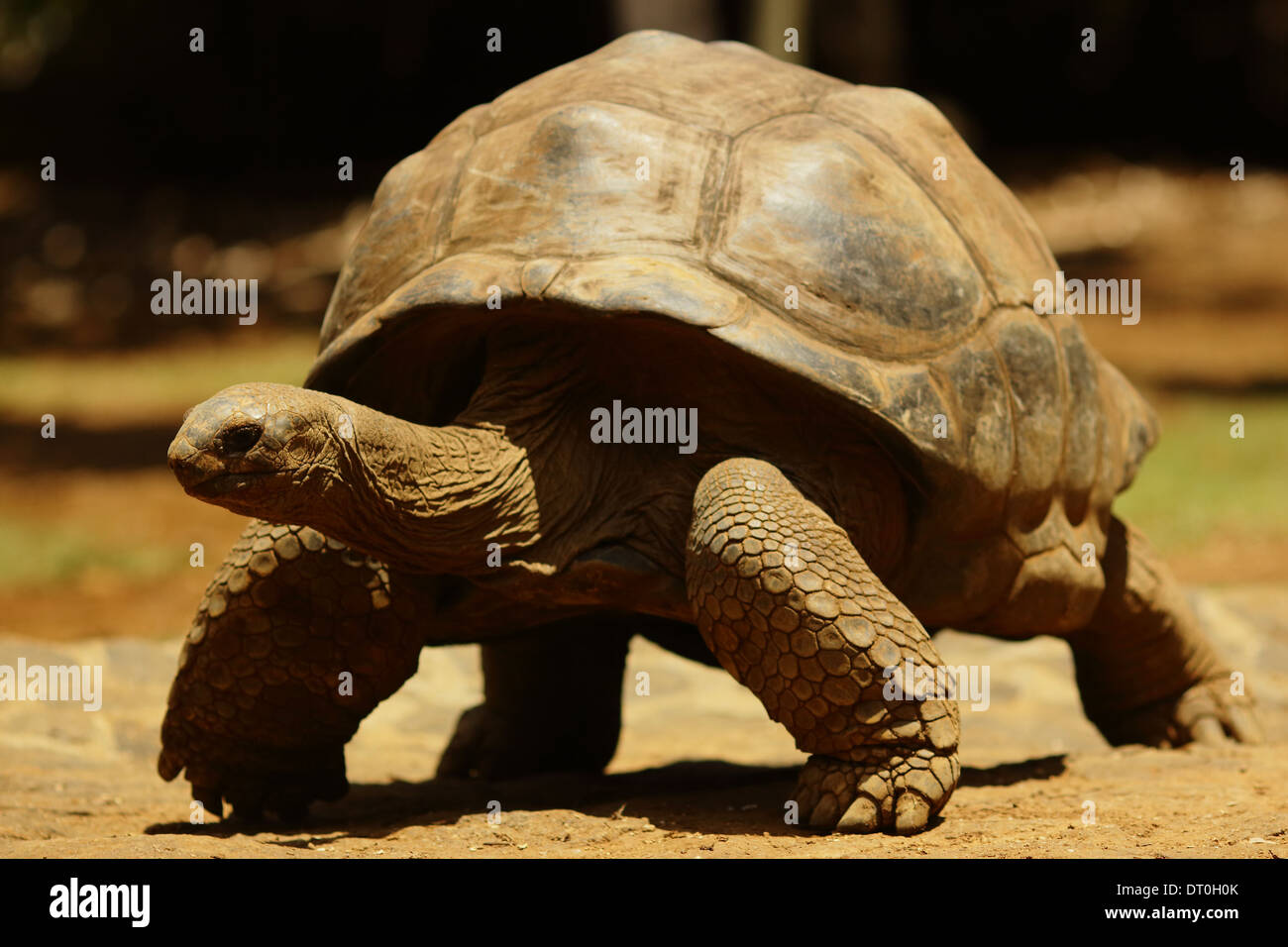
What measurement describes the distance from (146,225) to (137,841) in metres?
16.4

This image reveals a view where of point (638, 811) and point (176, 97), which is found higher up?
point (176, 97)

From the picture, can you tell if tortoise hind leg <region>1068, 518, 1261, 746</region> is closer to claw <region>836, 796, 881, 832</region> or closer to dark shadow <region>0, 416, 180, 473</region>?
claw <region>836, 796, 881, 832</region>

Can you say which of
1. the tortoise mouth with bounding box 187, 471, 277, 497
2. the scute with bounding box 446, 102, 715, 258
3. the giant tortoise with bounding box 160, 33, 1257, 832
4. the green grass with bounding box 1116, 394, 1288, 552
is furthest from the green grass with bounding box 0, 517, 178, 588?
the tortoise mouth with bounding box 187, 471, 277, 497

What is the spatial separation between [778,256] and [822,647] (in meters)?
0.97

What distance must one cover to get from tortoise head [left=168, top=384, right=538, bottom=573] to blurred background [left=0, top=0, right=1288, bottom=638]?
982 cm

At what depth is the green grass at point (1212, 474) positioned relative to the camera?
939 centimetres

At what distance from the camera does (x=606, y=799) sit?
434 centimetres

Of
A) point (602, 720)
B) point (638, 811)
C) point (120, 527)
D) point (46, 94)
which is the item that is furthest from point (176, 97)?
point (638, 811)

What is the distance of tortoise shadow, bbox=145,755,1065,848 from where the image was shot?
12.8ft

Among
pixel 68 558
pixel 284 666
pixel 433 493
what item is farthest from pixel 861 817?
pixel 68 558

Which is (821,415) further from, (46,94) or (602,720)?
(46,94)

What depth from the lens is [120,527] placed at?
10.1 metres

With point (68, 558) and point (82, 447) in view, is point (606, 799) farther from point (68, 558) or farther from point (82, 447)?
point (82, 447)

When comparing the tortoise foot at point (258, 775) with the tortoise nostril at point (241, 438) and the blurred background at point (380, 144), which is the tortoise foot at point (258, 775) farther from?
the blurred background at point (380, 144)
